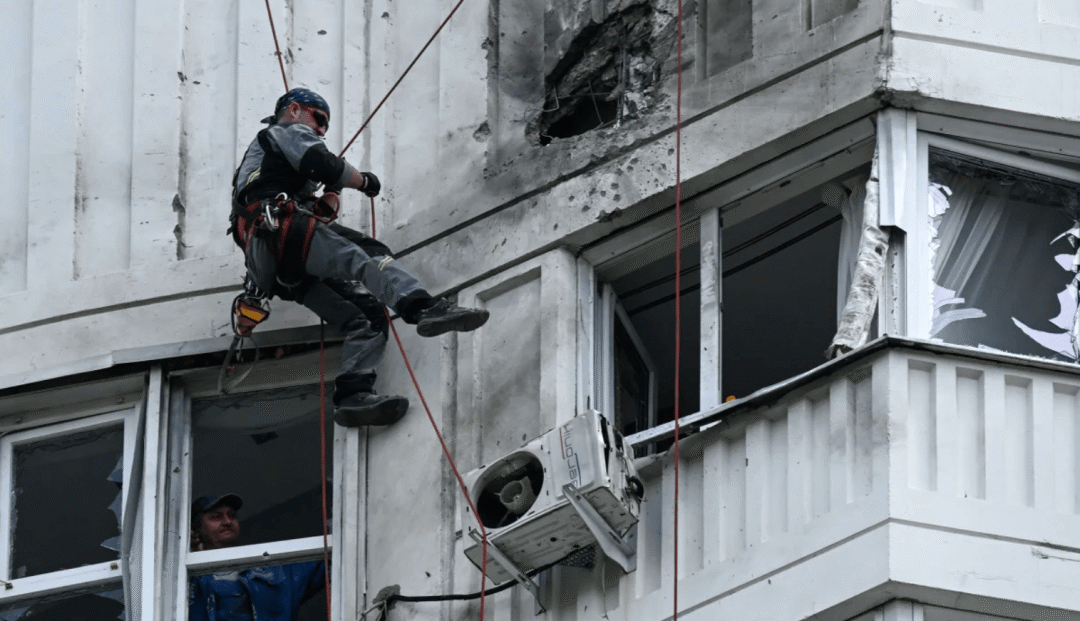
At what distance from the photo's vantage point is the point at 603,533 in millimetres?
12047

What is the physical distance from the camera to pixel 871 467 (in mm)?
11414

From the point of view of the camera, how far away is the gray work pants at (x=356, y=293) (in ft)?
41.8

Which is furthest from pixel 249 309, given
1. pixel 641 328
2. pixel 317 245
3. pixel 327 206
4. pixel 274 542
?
pixel 641 328

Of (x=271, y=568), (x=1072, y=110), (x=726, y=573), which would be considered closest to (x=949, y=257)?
(x=1072, y=110)

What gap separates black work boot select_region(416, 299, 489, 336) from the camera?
40.9 ft

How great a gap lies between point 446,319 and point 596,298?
1.08m

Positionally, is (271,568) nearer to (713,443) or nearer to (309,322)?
(309,322)

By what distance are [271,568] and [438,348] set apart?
1431 mm

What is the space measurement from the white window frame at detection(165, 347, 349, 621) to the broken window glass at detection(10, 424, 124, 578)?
0.42 m

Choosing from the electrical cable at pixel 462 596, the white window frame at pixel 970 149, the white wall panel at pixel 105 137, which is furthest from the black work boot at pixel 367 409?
the white window frame at pixel 970 149

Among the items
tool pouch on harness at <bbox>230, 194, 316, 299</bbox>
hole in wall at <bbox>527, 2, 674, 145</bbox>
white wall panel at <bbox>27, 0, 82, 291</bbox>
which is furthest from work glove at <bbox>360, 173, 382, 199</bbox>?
white wall panel at <bbox>27, 0, 82, 291</bbox>

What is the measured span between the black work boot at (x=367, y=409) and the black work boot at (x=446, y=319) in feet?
2.15

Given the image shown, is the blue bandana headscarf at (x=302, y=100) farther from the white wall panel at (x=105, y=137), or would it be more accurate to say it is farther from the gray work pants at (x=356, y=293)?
the white wall panel at (x=105, y=137)

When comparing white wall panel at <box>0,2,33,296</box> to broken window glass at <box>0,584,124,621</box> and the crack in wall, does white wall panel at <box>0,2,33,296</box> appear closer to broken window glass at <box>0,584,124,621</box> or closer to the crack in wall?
the crack in wall
